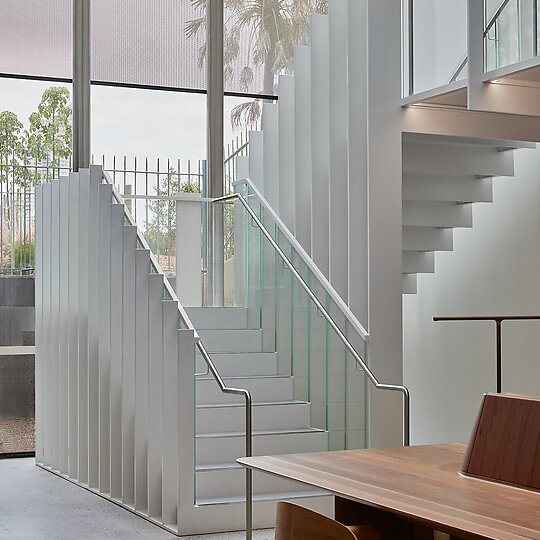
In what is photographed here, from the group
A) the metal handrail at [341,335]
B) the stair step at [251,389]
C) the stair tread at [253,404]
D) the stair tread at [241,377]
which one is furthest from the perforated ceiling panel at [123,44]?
the stair tread at [253,404]

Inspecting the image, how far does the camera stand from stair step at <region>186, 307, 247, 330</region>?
778cm

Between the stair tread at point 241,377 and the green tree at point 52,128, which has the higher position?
the green tree at point 52,128

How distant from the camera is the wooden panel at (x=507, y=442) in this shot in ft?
8.82

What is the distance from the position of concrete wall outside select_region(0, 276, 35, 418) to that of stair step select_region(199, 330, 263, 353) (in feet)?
6.56

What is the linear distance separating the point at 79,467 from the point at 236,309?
1.86m

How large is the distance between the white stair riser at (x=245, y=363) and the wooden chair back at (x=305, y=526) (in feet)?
14.4

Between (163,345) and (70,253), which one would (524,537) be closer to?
(163,345)

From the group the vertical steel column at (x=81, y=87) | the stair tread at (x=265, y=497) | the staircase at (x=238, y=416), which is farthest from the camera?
the vertical steel column at (x=81, y=87)

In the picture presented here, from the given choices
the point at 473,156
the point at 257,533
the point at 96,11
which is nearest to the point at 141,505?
the point at 257,533

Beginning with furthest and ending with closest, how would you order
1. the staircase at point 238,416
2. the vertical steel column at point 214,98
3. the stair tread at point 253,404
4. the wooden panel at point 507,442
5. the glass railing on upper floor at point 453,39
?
1. the vertical steel column at point 214,98
2. the stair tread at point 253,404
3. the staircase at point 238,416
4. the glass railing on upper floor at point 453,39
5. the wooden panel at point 507,442

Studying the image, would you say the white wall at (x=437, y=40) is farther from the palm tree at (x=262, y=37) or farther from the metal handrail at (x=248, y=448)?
the palm tree at (x=262, y=37)

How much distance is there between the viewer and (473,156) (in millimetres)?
7543

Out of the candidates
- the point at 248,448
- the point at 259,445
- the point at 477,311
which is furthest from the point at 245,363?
the point at 477,311

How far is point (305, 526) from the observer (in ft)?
8.69
